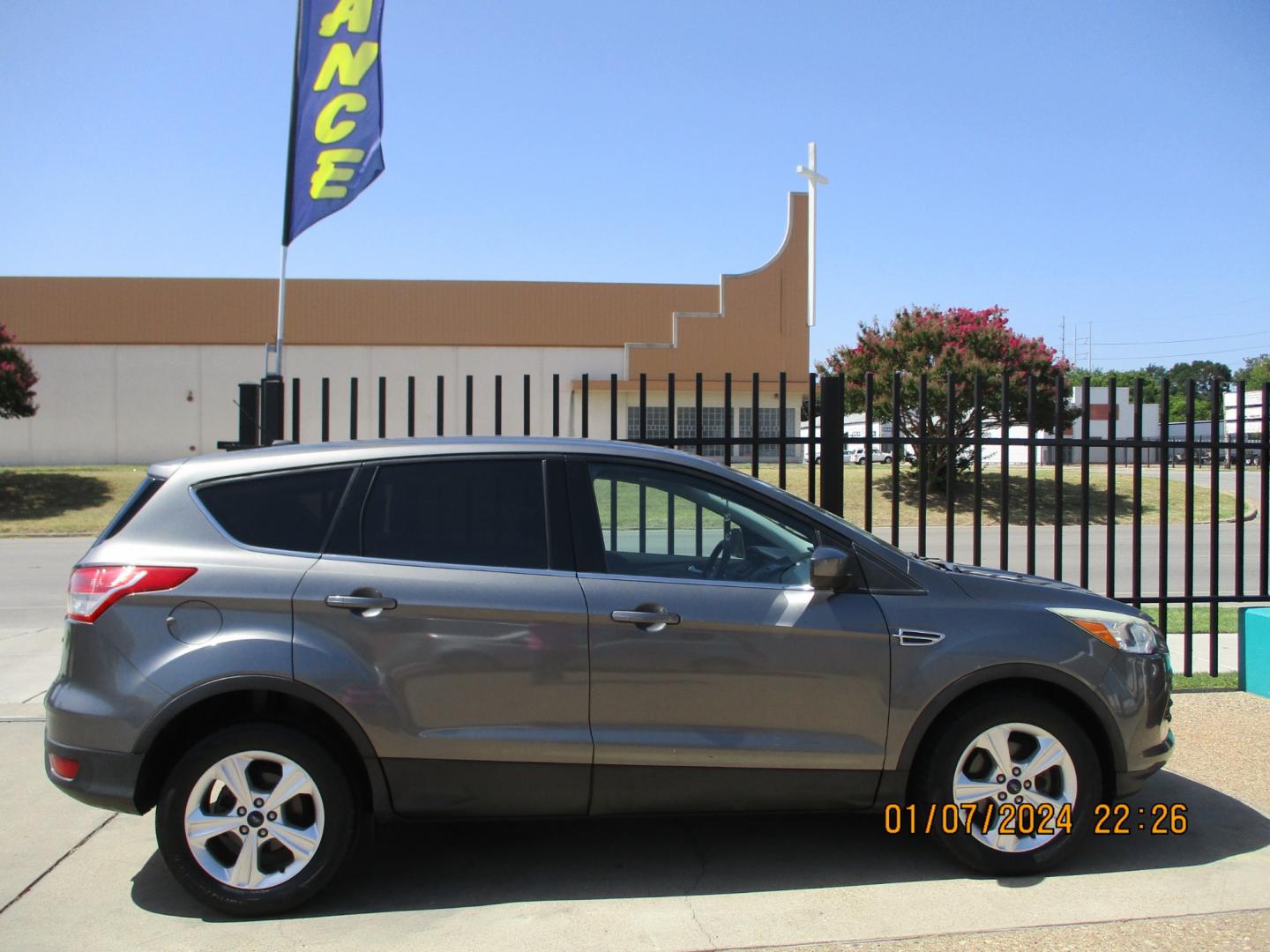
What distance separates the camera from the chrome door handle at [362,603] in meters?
3.93

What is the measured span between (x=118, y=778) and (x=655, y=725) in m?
1.96

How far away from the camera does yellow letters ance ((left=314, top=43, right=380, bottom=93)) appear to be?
378 inches

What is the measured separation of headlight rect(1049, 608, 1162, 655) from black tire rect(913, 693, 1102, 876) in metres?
0.35

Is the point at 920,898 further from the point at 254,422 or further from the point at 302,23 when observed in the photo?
the point at 302,23

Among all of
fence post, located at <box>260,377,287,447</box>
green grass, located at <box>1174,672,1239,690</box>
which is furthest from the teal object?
fence post, located at <box>260,377,287,447</box>

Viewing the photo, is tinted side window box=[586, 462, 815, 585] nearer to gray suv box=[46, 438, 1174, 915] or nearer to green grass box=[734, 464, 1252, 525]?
gray suv box=[46, 438, 1174, 915]

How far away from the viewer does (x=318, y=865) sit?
391cm

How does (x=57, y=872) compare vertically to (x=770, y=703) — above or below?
below

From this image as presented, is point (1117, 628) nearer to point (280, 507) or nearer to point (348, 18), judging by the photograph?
point (280, 507)

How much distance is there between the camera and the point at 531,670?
3988 mm

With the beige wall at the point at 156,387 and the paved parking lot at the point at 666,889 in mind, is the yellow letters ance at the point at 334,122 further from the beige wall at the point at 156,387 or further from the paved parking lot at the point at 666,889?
the beige wall at the point at 156,387

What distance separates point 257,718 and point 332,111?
23.7 feet

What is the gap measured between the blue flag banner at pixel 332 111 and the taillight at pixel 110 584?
6.09 metres

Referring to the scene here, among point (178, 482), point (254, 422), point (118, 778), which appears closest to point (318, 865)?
point (118, 778)
